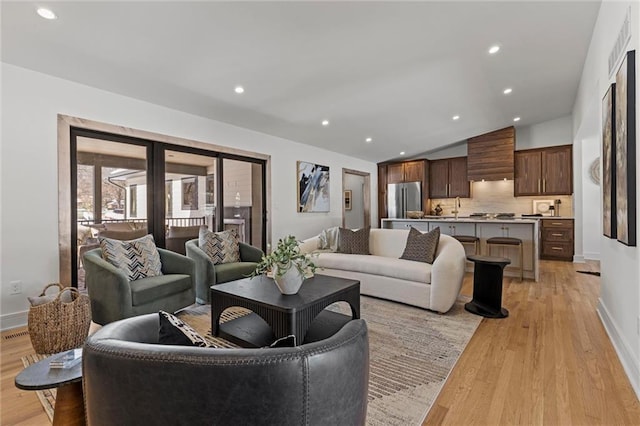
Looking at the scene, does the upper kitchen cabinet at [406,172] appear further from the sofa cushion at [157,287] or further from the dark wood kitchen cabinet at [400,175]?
the sofa cushion at [157,287]

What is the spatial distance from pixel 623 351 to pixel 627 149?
1.46 metres

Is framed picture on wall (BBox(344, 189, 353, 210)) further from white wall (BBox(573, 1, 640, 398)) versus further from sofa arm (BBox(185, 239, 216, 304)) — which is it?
white wall (BBox(573, 1, 640, 398))

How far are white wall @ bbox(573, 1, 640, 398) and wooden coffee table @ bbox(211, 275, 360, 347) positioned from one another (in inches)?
75.0

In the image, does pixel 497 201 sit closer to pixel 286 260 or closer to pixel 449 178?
pixel 449 178

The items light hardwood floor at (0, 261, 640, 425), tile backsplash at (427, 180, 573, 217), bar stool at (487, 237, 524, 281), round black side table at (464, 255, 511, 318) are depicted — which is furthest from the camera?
tile backsplash at (427, 180, 573, 217)

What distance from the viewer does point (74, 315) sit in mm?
2443

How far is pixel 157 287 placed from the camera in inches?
115

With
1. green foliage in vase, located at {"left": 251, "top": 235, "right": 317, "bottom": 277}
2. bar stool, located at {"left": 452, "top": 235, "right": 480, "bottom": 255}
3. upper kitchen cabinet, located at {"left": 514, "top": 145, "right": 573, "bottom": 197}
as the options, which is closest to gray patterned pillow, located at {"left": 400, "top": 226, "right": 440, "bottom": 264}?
bar stool, located at {"left": 452, "top": 235, "right": 480, "bottom": 255}

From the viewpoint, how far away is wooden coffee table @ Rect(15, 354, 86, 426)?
1165 mm

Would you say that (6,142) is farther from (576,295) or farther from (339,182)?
(576,295)

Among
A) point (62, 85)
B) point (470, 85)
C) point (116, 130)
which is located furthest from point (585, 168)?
point (62, 85)

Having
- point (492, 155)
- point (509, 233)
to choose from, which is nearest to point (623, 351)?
point (509, 233)

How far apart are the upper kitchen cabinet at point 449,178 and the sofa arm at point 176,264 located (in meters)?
6.93

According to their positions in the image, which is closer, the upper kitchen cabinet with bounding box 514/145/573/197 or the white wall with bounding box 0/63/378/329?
the white wall with bounding box 0/63/378/329
